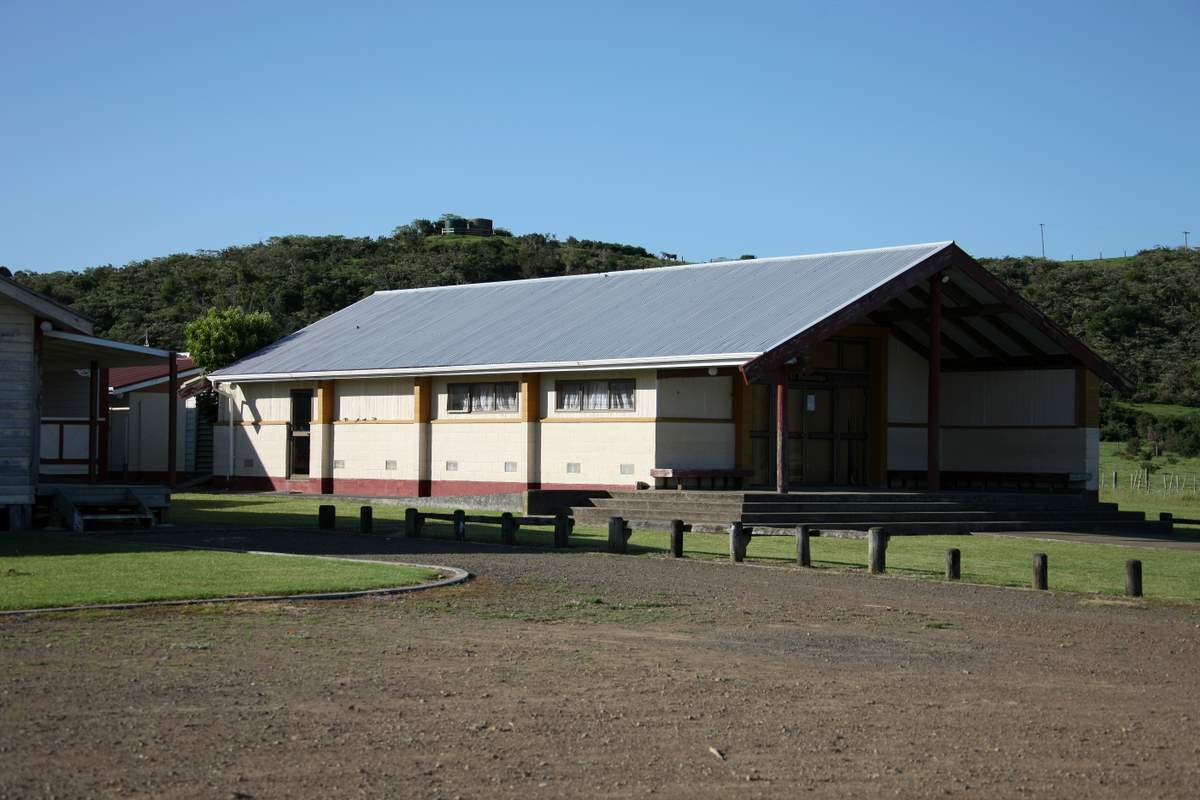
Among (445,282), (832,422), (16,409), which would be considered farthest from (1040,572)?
(445,282)

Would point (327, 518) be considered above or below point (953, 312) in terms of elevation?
below

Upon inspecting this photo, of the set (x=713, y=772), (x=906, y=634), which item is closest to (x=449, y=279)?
(x=906, y=634)

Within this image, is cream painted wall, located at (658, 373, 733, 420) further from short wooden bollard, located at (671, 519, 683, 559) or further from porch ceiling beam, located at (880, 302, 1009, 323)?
short wooden bollard, located at (671, 519, 683, 559)

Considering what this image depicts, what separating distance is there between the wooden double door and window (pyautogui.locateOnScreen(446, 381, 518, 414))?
18.8 ft

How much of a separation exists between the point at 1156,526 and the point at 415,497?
50.8 feet

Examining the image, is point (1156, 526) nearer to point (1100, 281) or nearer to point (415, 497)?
point (415, 497)

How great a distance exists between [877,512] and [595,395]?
6687 mm

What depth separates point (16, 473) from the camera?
22.6 metres

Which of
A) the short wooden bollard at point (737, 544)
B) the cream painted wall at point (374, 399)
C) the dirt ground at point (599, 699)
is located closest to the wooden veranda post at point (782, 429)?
A: the short wooden bollard at point (737, 544)

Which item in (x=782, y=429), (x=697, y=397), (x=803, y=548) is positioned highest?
(x=697, y=397)

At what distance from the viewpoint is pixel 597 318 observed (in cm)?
3266

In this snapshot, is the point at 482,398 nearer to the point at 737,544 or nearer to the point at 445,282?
the point at 737,544

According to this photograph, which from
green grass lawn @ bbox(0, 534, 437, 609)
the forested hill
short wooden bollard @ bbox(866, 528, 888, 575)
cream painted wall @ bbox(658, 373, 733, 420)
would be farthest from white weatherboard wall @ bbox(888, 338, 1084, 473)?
the forested hill

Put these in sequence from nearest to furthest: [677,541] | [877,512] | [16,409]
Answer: [677,541], [16,409], [877,512]
